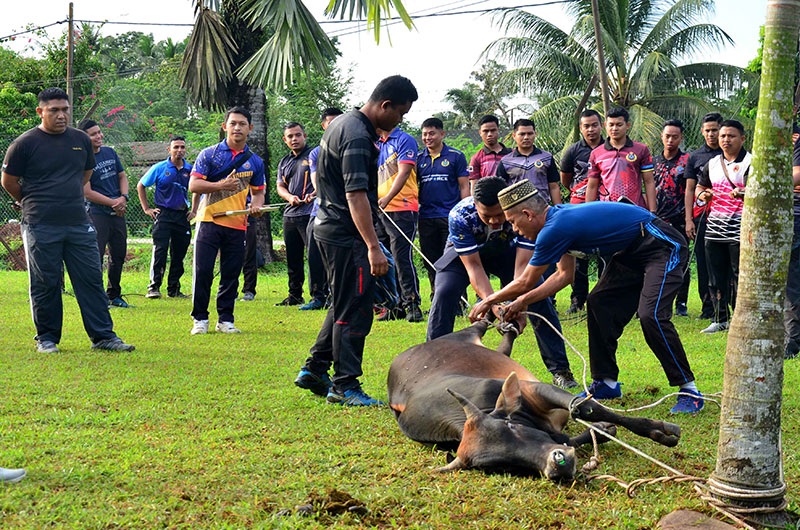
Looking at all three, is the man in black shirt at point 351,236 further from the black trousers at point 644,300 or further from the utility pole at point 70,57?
the utility pole at point 70,57

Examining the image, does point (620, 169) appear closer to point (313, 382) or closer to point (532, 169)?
point (532, 169)

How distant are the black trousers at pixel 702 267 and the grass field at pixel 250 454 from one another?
259 centimetres

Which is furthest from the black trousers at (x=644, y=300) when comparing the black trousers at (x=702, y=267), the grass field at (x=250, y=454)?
the black trousers at (x=702, y=267)

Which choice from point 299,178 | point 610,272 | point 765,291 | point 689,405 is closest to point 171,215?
point 299,178

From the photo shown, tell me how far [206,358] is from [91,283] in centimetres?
128

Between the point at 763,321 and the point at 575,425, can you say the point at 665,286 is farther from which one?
the point at 763,321

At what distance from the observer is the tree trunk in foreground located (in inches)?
120

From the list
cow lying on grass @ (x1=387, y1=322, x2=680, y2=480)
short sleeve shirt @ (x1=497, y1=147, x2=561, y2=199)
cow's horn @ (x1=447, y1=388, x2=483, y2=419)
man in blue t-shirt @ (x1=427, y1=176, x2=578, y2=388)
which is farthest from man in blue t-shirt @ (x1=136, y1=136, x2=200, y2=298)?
cow's horn @ (x1=447, y1=388, x2=483, y2=419)

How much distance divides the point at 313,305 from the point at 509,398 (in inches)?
278

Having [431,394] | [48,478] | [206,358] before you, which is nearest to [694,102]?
[206,358]

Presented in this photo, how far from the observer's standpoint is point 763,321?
10.2ft

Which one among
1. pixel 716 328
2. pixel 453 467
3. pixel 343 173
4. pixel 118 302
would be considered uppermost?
pixel 343 173

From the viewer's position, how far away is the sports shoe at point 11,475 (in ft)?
11.3

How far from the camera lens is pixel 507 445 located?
143 inches
